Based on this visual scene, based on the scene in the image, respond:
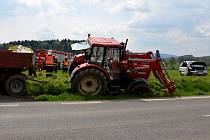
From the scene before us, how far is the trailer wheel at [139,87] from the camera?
20.6 meters

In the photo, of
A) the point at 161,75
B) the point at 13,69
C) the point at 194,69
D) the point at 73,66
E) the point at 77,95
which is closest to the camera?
the point at 77,95

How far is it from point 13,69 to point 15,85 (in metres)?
0.75

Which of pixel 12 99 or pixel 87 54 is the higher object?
pixel 87 54

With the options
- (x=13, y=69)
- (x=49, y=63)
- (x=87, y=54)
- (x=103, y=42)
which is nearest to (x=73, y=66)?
(x=87, y=54)

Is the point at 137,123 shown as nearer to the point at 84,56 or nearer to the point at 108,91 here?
the point at 108,91

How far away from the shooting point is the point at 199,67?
172 feet

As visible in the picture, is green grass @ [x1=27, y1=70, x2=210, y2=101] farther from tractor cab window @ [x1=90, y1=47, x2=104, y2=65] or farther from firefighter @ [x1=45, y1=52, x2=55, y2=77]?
firefighter @ [x1=45, y1=52, x2=55, y2=77]

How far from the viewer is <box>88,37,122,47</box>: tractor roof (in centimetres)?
2108

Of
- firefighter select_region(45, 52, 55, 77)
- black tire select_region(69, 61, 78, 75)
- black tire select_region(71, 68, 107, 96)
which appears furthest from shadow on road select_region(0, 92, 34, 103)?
firefighter select_region(45, 52, 55, 77)

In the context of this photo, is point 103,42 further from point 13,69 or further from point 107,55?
point 13,69

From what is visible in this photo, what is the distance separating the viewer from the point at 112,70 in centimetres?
2128

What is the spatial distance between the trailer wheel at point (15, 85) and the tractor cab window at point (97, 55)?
3273 millimetres

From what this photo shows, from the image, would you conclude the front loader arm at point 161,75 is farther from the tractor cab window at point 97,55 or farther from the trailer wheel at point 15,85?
the trailer wheel at point 15,85

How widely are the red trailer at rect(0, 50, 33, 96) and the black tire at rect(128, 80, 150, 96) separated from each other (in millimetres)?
4430
